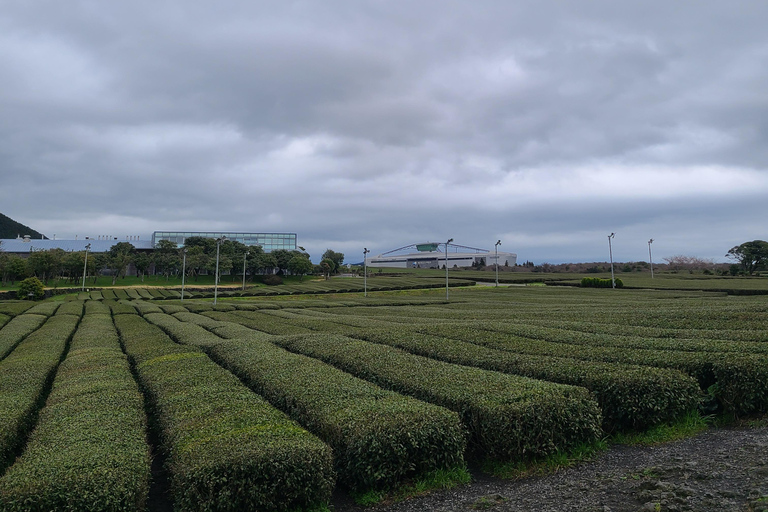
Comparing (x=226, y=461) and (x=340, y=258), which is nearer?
(x=226, y=461)

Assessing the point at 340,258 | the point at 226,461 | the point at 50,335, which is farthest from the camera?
the point at 340,258

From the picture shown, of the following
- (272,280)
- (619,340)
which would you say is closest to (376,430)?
(619,340)

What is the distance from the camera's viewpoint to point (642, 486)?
579cm

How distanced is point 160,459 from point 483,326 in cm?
1178

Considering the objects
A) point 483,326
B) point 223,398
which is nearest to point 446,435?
point 223,398

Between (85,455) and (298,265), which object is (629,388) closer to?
(85,455)

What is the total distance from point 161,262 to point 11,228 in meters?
67.4

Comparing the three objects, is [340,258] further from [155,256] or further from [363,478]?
[363,478]

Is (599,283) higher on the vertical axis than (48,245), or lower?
lower

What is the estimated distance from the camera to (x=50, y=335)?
64.7 ft

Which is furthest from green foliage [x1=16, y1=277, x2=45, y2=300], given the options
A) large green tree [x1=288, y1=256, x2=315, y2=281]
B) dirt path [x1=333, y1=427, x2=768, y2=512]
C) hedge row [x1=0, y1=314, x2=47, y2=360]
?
dirt path [x1=333, y1=427, x2=768, y2=512]

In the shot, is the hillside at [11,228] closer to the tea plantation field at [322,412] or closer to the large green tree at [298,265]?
the large green tree at [298,265]

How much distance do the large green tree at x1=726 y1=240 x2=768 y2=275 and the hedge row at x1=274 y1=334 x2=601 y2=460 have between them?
82.1 metres

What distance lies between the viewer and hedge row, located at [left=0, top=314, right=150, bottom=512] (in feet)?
16.0
